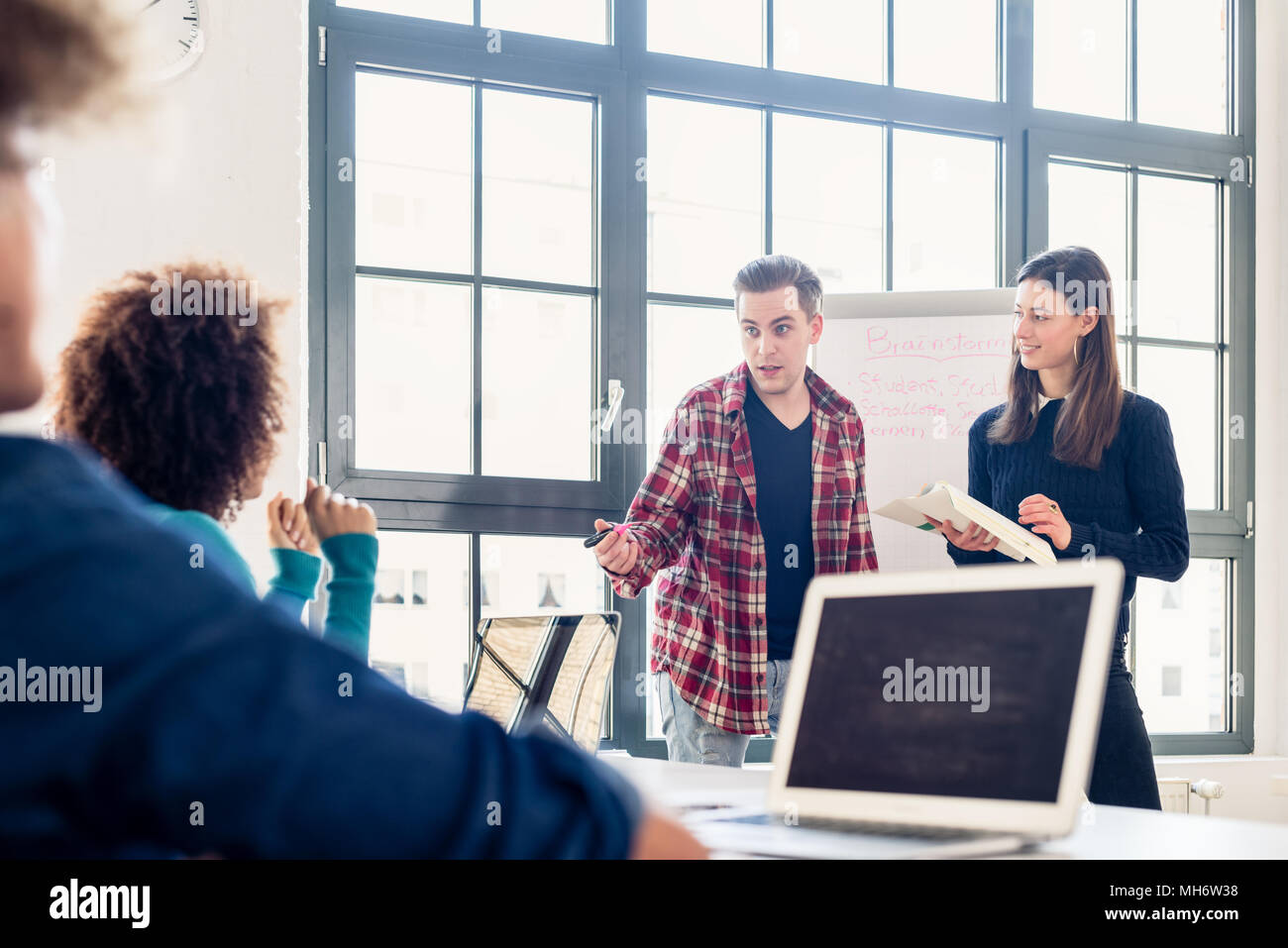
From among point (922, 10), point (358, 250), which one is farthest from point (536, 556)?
point (922, 10)

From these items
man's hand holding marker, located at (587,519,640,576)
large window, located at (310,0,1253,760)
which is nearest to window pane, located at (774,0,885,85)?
large window, located at (310,0,1253,760)

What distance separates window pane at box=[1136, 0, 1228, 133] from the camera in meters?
4.53

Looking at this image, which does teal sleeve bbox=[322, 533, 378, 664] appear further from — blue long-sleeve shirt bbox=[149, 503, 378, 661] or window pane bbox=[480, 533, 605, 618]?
window pane bbox=[480, 533, 605, 618]

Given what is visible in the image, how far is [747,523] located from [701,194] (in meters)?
1.65

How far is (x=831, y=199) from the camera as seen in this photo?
4055 mm

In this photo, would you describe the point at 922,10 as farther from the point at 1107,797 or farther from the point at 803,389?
the point at 1107,797

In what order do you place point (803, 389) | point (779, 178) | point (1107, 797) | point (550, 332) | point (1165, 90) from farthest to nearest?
point (1165, 90)
point (779, 178)
point (550, 332)
point (803, 389)
point (1107, 797)

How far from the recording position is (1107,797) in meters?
2.29

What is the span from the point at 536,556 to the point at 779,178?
1.55 metres

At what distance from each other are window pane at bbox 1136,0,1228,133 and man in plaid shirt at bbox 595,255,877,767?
255cm

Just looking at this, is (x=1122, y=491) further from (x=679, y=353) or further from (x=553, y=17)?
(x=553, y=17)

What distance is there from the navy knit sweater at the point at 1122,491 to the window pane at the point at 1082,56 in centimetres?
229

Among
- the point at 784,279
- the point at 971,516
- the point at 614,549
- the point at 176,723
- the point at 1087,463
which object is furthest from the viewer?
the point at 784,279

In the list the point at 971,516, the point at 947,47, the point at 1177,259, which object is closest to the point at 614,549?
the point at 971,516
